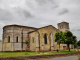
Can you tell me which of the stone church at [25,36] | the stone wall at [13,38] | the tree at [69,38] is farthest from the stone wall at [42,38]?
the tree at [69,38]

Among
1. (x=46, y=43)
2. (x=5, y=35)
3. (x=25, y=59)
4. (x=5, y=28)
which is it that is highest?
(x=5, y=28)

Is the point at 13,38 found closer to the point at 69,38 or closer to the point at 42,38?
the point at 42,38

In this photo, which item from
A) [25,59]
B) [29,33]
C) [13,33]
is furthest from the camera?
[29,33]

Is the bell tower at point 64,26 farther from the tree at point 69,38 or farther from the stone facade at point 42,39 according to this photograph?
the stone facade at point 42,39

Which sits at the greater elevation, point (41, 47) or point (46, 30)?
point (46, 30)

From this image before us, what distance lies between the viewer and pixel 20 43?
2978cm

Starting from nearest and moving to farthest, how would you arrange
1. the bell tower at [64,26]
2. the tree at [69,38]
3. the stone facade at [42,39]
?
1. the stone facade at [42,39]
2. the tree at [69,38]
3. the bell tower at [64,26]

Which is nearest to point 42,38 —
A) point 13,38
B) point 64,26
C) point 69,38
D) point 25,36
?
point 25,36

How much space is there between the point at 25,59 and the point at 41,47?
1095cm

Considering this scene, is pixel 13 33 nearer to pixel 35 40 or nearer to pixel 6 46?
pixel 6 46

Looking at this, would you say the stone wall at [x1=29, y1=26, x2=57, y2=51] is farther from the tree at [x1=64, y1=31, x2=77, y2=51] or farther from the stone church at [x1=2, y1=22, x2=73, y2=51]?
the tree at [x1=64, y1=31, x2=77, y2=51]

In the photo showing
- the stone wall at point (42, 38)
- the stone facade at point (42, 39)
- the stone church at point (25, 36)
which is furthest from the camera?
the stone church at point (25, 36)

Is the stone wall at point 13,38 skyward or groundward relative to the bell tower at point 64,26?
groundward

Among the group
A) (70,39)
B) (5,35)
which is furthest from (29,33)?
(70,39)
